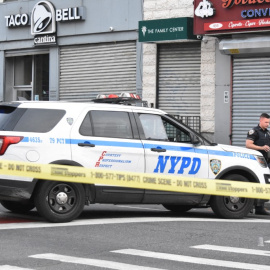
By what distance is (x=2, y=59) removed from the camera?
28.8m

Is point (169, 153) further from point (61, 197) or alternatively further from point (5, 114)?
point (5, 114)

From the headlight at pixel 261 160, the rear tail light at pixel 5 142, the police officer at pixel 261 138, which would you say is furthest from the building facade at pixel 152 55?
the rear tail light at pixel 5 142

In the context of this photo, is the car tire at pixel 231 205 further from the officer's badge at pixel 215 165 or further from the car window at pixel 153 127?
the car window at pixel 153 127

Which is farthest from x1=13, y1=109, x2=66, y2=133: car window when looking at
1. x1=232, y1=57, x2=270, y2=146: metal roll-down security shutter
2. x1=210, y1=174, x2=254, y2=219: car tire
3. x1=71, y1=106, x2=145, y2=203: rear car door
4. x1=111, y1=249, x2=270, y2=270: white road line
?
x1=232, y1=57, x2=270, y2=146: metal roll-down security shutter

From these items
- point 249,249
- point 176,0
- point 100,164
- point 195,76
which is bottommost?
point 249,249

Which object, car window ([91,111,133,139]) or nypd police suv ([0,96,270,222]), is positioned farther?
car window ([91,111,133,139])

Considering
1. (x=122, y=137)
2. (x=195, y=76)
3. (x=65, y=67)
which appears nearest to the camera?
(x=122, y=137)

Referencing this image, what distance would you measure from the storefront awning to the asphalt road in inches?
327

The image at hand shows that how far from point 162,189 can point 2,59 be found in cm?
1800

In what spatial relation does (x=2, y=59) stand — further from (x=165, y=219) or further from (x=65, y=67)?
(x=165, y=219)

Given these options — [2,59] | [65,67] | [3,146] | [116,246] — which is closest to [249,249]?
[116,246]

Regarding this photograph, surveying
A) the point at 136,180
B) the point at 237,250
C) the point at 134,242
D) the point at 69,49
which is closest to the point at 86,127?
the point at 136,180

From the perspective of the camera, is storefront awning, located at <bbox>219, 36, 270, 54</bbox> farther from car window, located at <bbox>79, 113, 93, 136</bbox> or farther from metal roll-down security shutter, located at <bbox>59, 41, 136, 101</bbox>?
car window, located at <bbox>79, 113, 93, 136</bbox>

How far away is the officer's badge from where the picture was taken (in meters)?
12.7
